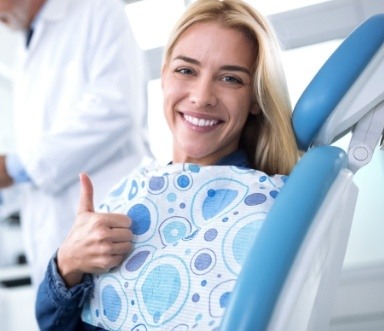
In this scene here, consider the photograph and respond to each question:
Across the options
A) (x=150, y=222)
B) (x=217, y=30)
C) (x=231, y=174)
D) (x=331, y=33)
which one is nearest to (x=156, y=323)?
(x=150, y=222)

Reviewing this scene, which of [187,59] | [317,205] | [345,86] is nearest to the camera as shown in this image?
[317,205]

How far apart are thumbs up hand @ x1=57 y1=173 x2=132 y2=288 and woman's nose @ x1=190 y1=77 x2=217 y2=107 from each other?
0.89 feet

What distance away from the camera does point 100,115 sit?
5.43 feet

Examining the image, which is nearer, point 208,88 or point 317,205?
point 317,205

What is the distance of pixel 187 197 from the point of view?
101 cm

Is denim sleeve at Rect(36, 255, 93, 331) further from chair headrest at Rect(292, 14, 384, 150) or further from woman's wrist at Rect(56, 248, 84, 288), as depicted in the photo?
chair headrest at Rect(292, 14, 384, 150)

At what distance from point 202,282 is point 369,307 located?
1.13 metres

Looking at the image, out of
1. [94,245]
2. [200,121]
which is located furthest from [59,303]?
[200,121]

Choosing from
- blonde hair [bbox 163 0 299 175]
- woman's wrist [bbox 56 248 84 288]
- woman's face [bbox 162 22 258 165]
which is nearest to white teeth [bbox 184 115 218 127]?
woman's face [bbox 162 22 258 165]

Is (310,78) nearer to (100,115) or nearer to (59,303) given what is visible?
(100,115)

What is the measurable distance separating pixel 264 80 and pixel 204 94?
13cm

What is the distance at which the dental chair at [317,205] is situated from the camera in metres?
0.65

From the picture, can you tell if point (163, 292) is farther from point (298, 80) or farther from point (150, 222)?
point (298, 80)

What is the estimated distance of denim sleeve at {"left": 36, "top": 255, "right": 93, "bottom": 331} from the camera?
1.03 meters
